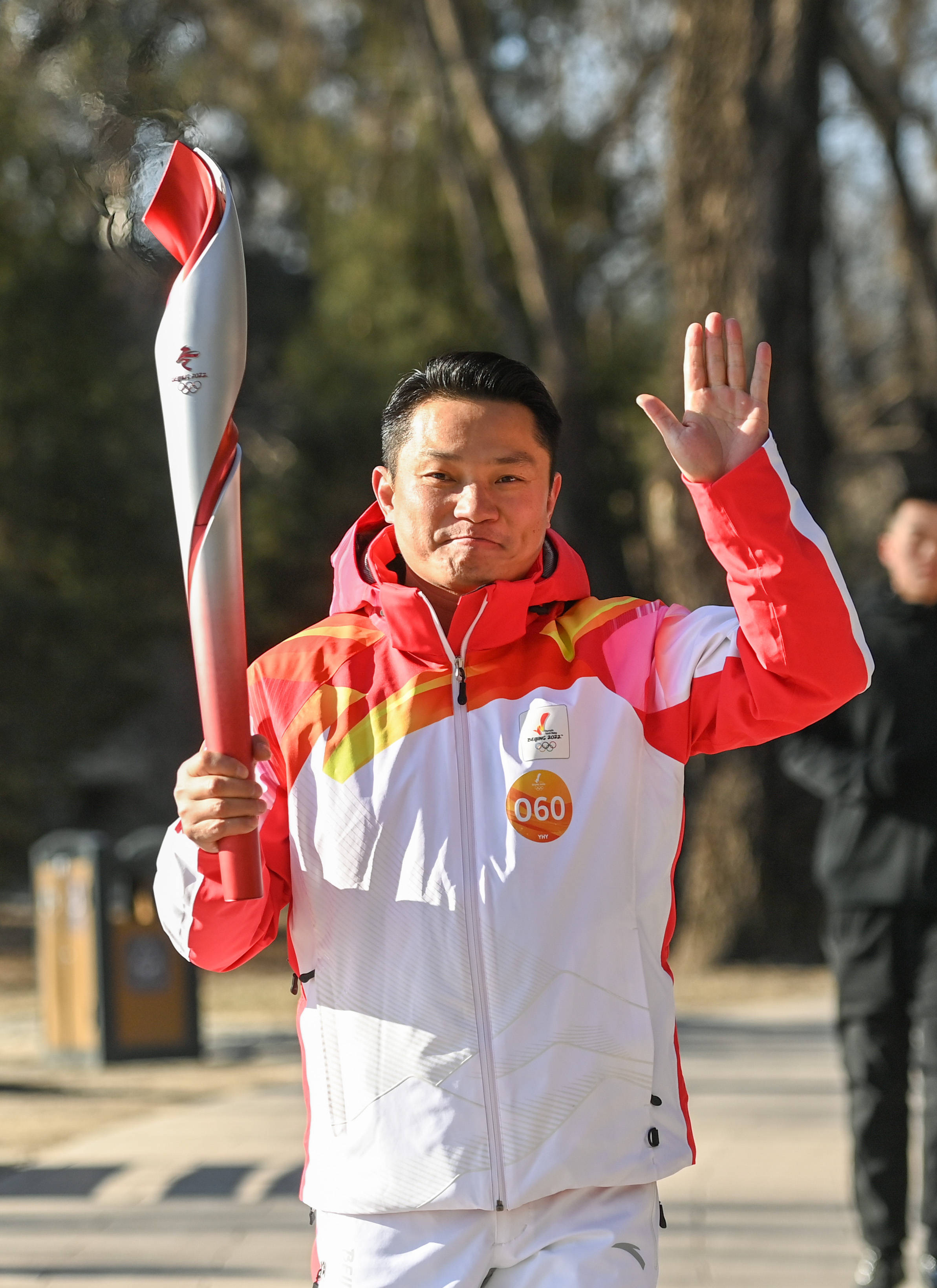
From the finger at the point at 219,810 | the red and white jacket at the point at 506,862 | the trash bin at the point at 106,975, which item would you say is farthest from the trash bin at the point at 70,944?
the finger at the point at 219,810

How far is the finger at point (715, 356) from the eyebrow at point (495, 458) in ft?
0.97

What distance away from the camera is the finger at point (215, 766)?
2.30m

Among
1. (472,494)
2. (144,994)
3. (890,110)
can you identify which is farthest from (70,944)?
(890,110)

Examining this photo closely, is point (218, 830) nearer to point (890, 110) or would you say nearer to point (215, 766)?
point (215, 766)

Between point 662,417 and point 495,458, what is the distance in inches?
9.6

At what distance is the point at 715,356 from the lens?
2.50 meters

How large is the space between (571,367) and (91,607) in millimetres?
5663

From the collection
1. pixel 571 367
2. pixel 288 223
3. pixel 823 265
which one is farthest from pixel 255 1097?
pixel 288 223

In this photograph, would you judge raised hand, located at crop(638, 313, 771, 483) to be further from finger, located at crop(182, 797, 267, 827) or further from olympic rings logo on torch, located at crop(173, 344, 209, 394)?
finger, located at crop(182, 797, 267, 827)

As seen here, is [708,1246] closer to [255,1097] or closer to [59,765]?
[255,1097]

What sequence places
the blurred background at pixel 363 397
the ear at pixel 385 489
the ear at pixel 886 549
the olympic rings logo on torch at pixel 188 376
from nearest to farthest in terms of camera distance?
1. the olympic rings logo on torch at pixel 188 376
2. the ear at pixel 385 489
3. the ear at pixel 886 549
4. the blurred background at pixel 363 397

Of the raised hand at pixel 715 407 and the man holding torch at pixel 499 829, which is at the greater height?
the raised hand at pixel 715 407

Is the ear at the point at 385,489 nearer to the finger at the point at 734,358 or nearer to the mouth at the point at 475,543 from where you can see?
the mouth at the point at 475,543

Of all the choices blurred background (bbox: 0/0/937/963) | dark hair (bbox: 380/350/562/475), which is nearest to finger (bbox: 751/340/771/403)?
dark hair (bbox: 380/350/562/475)
